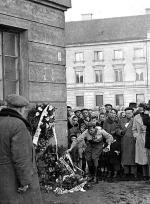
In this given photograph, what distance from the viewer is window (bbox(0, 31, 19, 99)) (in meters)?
9.60

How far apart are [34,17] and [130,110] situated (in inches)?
141

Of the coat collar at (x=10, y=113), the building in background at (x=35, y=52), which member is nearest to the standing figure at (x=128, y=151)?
the building in background at (x=35, y=52)

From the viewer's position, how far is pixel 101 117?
12852 mm

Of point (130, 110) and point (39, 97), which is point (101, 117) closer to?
point (130, 110)

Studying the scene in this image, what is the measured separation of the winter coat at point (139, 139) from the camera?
11172 millimetres

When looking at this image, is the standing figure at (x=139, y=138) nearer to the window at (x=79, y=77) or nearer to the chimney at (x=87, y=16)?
the window at (x=79, y=77)

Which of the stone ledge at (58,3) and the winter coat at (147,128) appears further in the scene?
the winter coat at (147,128)

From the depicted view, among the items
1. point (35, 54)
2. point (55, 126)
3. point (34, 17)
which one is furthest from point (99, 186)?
point (34, 17)

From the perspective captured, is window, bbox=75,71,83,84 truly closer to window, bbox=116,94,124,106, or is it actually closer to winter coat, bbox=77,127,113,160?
window, bbox=116,94,124,106

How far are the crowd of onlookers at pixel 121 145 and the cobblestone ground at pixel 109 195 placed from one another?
3.17 ft

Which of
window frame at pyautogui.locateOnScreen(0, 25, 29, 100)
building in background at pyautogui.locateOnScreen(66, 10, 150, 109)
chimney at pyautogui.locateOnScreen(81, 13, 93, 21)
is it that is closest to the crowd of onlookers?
window frame at pyautogui.locateOnScreen(0, 25, 29, 100)

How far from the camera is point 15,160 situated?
5391mm

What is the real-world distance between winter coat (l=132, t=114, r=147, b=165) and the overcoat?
19.4 ft

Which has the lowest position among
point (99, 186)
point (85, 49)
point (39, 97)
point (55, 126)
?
point (99, 186)
